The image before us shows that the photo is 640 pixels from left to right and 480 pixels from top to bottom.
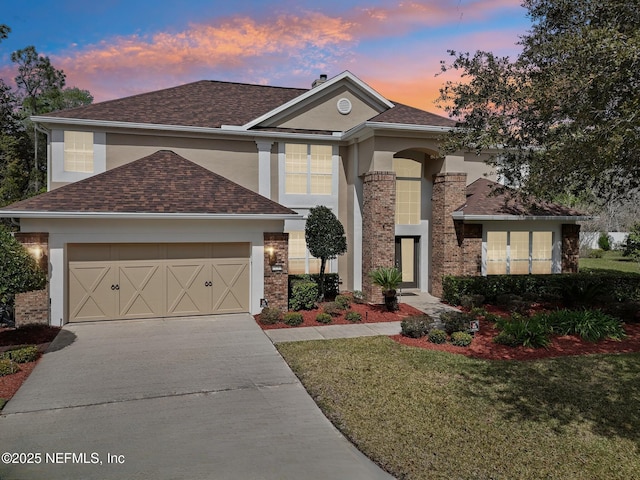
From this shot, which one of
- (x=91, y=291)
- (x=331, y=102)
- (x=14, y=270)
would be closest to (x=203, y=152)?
(x=331, y=102)

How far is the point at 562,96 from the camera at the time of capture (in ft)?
30.2

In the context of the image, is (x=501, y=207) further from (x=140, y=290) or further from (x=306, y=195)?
(x=140, y=290)

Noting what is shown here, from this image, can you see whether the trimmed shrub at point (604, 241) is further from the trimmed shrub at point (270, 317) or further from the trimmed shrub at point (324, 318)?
the trimmed shrub at point (270, 317)

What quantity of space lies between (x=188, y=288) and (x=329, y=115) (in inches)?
372

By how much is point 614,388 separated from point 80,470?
902cm

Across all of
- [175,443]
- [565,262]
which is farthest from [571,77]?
[565,262]

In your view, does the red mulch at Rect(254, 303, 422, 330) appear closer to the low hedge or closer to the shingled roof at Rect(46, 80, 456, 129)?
the low hedge

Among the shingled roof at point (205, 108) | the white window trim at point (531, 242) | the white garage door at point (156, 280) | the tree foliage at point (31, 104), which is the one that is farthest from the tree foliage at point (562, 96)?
the tree foliage at point (31, 104)

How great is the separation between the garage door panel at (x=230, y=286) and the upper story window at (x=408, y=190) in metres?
7.49

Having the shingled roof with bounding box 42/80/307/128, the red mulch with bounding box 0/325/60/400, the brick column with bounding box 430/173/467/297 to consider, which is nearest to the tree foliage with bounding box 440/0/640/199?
the brick column with bounding box 430/173/467/297

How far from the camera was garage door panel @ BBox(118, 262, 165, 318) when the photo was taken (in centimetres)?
1298

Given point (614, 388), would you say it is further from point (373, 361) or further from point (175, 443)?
point (175, 443)

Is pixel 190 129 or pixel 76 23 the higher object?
pixel 76 23

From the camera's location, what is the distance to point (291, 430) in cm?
635
